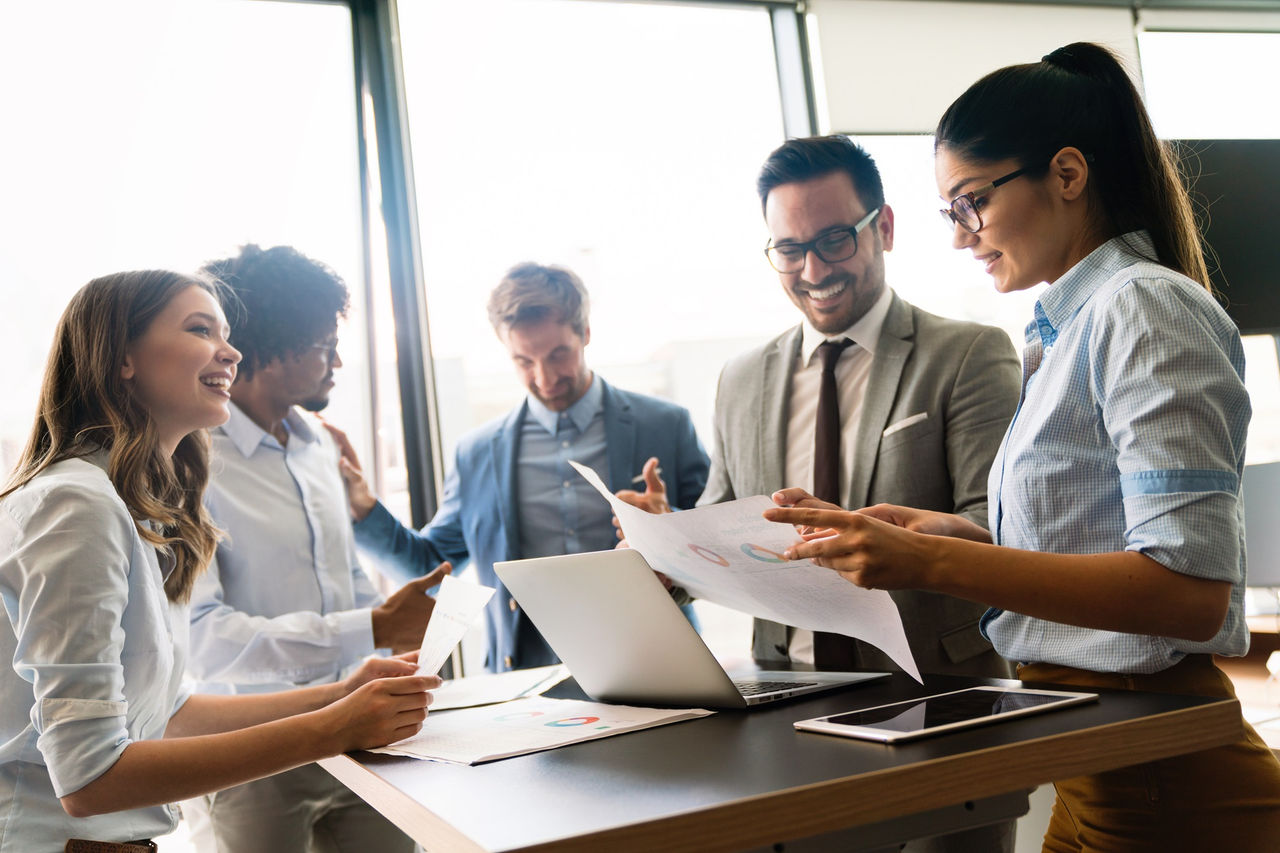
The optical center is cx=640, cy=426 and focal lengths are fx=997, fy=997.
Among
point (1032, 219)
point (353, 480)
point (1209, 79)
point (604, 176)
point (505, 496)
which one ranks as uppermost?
point (1209, 79)

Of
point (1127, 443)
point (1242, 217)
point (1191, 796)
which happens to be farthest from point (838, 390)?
point (1242, 217)

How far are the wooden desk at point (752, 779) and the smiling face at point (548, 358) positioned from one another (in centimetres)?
Answer: 176

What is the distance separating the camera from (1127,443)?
1081mm

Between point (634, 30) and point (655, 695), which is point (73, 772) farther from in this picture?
point (634, 30)

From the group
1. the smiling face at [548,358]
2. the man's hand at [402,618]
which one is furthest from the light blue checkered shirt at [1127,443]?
the smiling face at [548,358]

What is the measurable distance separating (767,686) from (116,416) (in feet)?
3.51

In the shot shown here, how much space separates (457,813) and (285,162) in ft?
9.39

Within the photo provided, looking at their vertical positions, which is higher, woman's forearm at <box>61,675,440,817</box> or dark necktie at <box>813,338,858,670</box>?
dark necktie at <box>813,338,858,670</box>

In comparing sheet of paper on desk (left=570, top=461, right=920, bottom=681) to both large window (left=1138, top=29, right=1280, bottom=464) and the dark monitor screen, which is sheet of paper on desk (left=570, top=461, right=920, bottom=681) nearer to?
the dark monitor screen

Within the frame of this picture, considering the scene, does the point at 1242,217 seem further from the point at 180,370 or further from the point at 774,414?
the point at 180,370

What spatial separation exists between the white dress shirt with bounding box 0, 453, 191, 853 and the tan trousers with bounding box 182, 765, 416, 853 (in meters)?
0.55

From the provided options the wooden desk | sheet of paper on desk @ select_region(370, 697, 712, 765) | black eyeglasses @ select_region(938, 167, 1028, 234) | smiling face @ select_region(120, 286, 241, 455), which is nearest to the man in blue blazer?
smiling face @ select_region(120, 286, 241, 455)

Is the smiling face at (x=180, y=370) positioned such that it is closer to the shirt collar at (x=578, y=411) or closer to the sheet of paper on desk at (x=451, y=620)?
the sheet of paper on desk at (x=451, y=620)

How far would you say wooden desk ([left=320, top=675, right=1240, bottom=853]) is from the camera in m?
0.81
